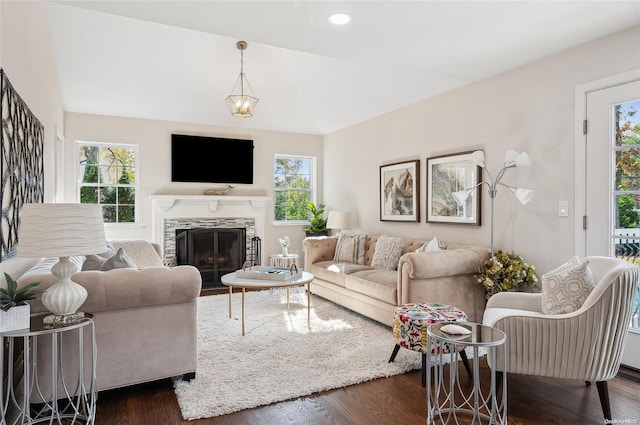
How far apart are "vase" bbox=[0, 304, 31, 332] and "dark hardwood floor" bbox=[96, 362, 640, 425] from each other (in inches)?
29.1

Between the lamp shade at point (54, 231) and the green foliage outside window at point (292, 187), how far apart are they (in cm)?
485

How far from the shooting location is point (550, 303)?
251 centimetres

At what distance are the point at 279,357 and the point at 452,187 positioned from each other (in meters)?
2.63

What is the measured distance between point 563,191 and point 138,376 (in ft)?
11.5

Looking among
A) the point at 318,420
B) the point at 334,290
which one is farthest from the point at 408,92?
the point at 318,420

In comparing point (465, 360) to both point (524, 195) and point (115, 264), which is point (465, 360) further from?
point (115, 264)

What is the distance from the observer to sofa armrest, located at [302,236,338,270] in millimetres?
5473

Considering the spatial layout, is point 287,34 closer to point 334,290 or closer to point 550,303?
point 550,303

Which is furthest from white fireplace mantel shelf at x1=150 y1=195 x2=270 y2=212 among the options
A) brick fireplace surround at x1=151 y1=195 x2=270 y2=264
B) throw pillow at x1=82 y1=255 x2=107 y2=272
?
throw pillow at x1=82 y1=255 x2=107 y2=272

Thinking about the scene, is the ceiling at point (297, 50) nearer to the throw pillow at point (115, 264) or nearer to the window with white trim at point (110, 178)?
the window with white trim at point (110, 178)

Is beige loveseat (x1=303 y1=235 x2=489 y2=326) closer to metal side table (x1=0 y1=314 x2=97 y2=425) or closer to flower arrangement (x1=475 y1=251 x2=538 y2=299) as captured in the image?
flower arrangement (x1=475 y1=251 x2=538 y2=299)

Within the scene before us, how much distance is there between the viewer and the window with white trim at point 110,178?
571 cm

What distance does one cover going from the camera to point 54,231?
196 centimetres

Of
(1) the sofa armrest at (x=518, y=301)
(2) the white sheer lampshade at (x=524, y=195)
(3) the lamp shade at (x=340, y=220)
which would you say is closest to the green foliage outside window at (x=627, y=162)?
(2) the white sheer lampshade at (x=524, y=195)
